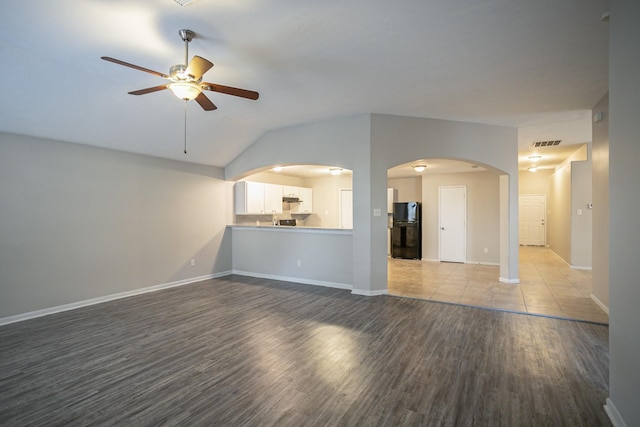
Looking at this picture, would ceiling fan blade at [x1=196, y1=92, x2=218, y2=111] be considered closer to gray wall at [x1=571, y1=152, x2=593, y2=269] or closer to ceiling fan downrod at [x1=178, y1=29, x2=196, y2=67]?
ceiling fan downrod at [x1=178, y1=29, x2=196, y2=67]

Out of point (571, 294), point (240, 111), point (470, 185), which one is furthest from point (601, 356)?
point (470, 185)

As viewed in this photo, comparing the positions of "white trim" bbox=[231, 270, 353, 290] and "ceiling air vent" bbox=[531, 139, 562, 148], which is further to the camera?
"ceiling air vent" bbox=[531, 139, 562, 148]

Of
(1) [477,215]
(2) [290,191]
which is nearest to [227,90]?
(2) [290,191]

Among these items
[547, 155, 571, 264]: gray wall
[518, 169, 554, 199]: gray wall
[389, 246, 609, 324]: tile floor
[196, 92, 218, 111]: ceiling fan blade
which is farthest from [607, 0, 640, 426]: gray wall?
[518, 169, 554, 199]: gray wall

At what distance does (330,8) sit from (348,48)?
64 cm

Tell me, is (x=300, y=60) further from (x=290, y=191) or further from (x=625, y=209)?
(x=290, y=191)

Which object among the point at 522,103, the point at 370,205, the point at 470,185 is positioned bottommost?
the point at 370,205

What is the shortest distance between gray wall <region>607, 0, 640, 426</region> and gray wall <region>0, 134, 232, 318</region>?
6039mm

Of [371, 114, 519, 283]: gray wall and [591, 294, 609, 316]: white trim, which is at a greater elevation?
[371, 114, 519, 283]: gray wall

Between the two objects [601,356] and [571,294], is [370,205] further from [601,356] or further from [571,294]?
[571,294]

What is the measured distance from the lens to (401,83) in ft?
12.4

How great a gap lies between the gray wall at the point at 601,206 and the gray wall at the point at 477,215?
344cm

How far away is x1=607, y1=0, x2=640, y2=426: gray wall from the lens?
68.5 inches

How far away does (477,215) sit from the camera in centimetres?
824
